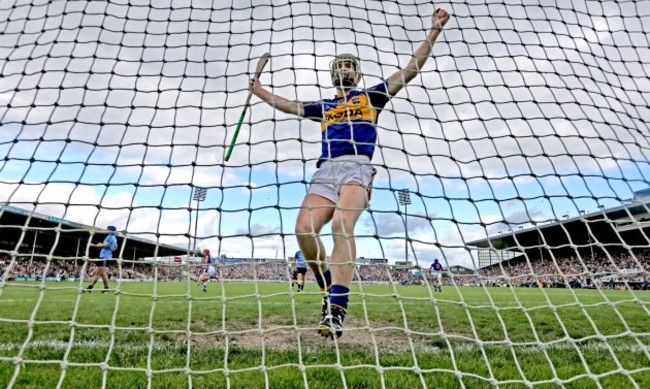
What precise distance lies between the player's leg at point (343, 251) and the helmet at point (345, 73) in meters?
0.88

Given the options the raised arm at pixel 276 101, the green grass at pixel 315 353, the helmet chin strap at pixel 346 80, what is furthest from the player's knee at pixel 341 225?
the helmet chin strap at pixel 346 80

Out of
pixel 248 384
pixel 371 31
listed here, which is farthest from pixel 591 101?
pixel 248 384

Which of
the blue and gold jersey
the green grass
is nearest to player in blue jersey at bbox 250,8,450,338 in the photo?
the blue and gold jersey

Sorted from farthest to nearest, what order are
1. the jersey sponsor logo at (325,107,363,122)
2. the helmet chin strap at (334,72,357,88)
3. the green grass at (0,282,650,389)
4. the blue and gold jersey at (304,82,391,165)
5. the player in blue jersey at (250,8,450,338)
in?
the helmet chin strap at (334,72,357,88), the jersey sponsor logo at (325,107,363,122), the blue and gold jersey at (304,82,391,165), the player in blue jersey at (250,8,450,338), the green grass at (0,282,650,389)

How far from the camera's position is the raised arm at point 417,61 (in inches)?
138

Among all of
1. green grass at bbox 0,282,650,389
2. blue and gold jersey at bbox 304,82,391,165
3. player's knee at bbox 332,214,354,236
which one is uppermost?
blue and gold jersey at bbox 304,82,391,165

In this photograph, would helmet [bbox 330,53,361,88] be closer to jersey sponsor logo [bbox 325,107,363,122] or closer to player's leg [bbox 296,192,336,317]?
jersey sponsor logo [bbox 325,107,363,122]

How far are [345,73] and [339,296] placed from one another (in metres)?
1.64

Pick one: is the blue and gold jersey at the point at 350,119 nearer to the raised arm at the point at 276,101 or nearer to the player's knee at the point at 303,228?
the raised arm at the point at 276,101

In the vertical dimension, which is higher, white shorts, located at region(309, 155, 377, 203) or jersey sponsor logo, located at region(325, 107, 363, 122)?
jersey sponsor logo, located at region(325, 107, 363, 122)

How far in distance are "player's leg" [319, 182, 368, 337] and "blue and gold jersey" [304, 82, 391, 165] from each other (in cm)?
29

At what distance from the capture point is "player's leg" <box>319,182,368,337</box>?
2.76 meters

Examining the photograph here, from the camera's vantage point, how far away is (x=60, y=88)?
3.72 meters

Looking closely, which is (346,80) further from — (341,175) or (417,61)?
(341,175)
